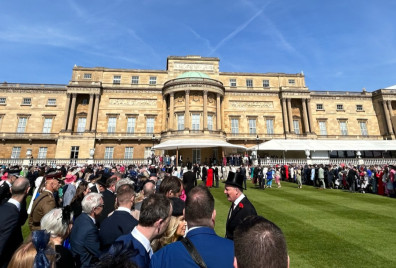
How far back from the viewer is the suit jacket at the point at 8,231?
316cm

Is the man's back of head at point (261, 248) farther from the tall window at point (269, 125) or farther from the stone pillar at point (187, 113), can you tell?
the tall window at point (269, 125)

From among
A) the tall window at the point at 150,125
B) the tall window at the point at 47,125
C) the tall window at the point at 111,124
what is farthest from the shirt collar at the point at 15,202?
the tall window at the point at 47,125

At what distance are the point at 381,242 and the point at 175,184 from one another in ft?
19.7

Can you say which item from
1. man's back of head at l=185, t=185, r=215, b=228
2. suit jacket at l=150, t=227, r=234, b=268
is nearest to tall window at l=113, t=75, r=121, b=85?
man's back of head at l=185, t=185, r=215, b=228

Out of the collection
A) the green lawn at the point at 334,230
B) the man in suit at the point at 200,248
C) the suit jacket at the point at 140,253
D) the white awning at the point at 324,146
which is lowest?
the green lawn at the point at 334,230

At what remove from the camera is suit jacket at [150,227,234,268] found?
174cm

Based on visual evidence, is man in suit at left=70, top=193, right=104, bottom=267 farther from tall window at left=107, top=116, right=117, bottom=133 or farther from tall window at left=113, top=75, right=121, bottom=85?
tall window at left=113, top=75, right=121, bottom=85

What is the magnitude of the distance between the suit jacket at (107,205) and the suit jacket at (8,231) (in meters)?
1.55

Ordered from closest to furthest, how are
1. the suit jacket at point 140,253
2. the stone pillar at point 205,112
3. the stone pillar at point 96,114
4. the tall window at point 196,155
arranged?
the suit jacket at point 140,253
the stone pillar at point 205,112
the tall window at point 196,155
the stone pillar at point 96,114

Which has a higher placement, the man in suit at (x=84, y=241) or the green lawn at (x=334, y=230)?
the man in suit at (x=84, y=241)

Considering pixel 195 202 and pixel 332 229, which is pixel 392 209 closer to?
pixel 332 229

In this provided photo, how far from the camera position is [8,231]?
10.6ft

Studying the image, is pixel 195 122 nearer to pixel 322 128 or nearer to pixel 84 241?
pixel 322 128

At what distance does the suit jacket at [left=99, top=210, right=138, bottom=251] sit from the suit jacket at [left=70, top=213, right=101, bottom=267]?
9cm
